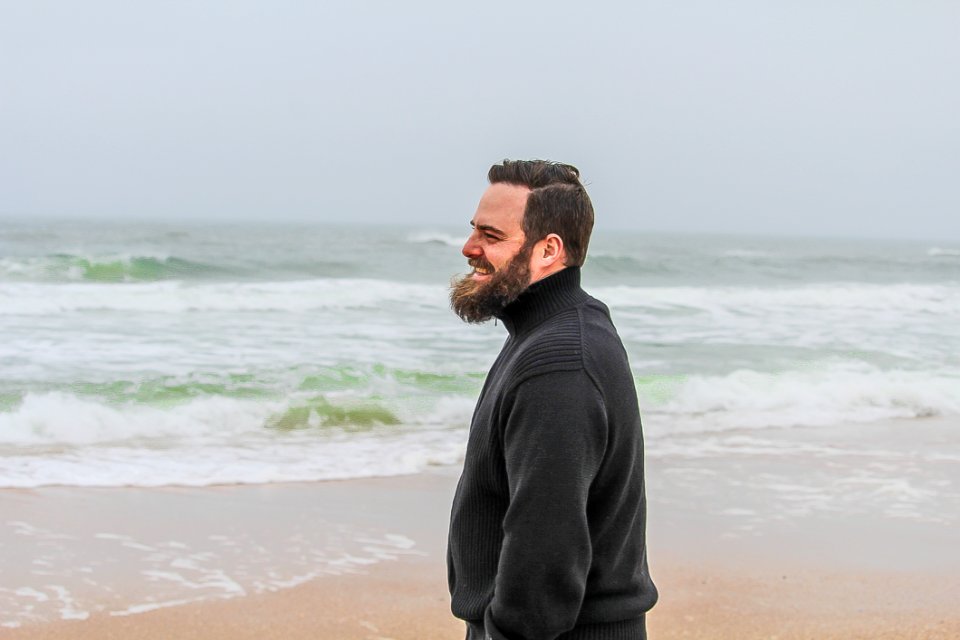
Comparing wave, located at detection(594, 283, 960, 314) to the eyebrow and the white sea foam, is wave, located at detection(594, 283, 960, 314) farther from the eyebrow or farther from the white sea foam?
the eyebrow

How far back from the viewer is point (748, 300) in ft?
81.3

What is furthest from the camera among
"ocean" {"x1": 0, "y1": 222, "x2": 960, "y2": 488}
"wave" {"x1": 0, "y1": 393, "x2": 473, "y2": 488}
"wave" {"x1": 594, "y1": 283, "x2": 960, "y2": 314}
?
"wave" {"x1": 594, "y1": 283, "x2": 960, "y2": 314}

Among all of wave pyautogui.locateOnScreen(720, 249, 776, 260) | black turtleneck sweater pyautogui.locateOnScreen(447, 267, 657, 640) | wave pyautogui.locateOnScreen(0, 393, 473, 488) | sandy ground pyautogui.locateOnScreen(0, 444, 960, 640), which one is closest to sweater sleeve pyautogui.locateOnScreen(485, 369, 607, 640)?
black turtleneck sweater pyautogui.locateOnScreen(447, 267, 657, 640)

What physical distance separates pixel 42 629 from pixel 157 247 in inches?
1356

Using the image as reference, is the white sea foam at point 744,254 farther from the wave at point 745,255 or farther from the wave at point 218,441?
the wave at point 218,441

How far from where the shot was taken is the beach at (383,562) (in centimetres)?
464

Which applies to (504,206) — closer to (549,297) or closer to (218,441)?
(549,297)

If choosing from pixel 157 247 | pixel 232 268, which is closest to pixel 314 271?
pixel 232 268

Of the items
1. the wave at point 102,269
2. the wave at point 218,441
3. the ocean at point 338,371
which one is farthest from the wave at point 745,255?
the wave at point 218,441

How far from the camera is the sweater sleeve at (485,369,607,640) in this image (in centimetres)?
169

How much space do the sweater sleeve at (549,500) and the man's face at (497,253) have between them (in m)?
0.24

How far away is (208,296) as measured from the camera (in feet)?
68.8

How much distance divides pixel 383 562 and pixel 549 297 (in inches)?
150

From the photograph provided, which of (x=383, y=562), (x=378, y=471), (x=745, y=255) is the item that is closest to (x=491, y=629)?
(x=383, y=562)
